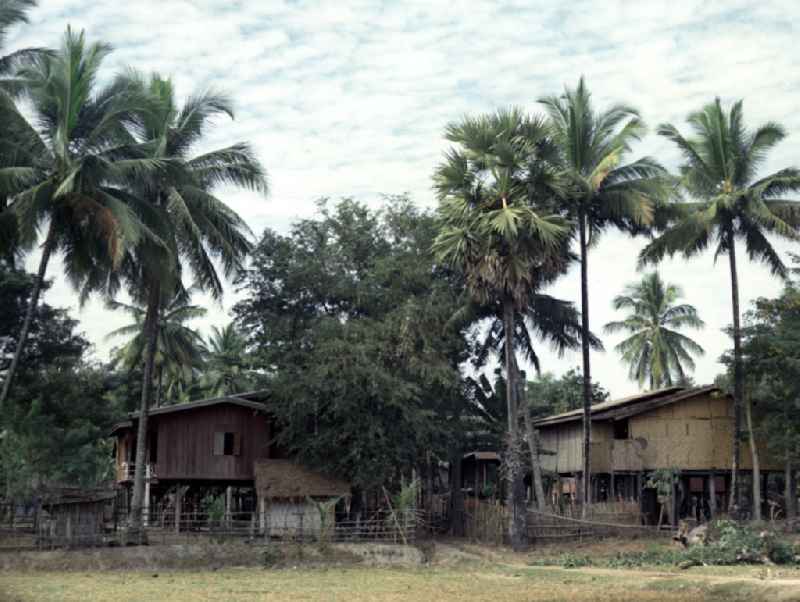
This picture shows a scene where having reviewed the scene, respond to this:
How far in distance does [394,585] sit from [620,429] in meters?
22.4

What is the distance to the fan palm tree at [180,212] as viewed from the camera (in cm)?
3491

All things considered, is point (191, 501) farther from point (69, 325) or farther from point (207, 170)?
point (207, 170)

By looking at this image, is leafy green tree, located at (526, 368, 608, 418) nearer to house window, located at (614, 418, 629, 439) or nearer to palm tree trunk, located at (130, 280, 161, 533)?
house window, located at (614, 418, 629, 439)

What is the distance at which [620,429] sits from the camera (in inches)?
1843

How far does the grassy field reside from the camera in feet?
76.8

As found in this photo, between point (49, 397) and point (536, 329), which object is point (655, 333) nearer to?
point (536, 329)

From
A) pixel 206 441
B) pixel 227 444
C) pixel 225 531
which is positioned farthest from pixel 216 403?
pixel 225 531

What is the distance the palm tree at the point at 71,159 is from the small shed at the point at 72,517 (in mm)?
4139

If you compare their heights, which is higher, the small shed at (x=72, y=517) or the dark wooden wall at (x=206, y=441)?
the dark wooden wall at (x=206, y=441)

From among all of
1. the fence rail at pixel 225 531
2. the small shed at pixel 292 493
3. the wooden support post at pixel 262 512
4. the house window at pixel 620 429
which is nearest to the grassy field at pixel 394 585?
the fence rail at pixel 225 531

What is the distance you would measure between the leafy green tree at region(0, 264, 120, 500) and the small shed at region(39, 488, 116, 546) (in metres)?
3.73

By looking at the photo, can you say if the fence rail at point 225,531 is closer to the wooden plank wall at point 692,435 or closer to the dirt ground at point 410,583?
the dirt ground at point 410,583

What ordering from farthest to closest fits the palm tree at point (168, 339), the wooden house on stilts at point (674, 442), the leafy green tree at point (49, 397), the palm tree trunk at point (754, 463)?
the palm tree at point (168, 339) → the wooden house on stilts at point (674, 442) → the palm tree trunk at point (754, 463) → the leafy green tree at point (49, 397)

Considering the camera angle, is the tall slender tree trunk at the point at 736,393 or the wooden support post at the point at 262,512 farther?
the tall slender tree trunk at the point at 736,393
